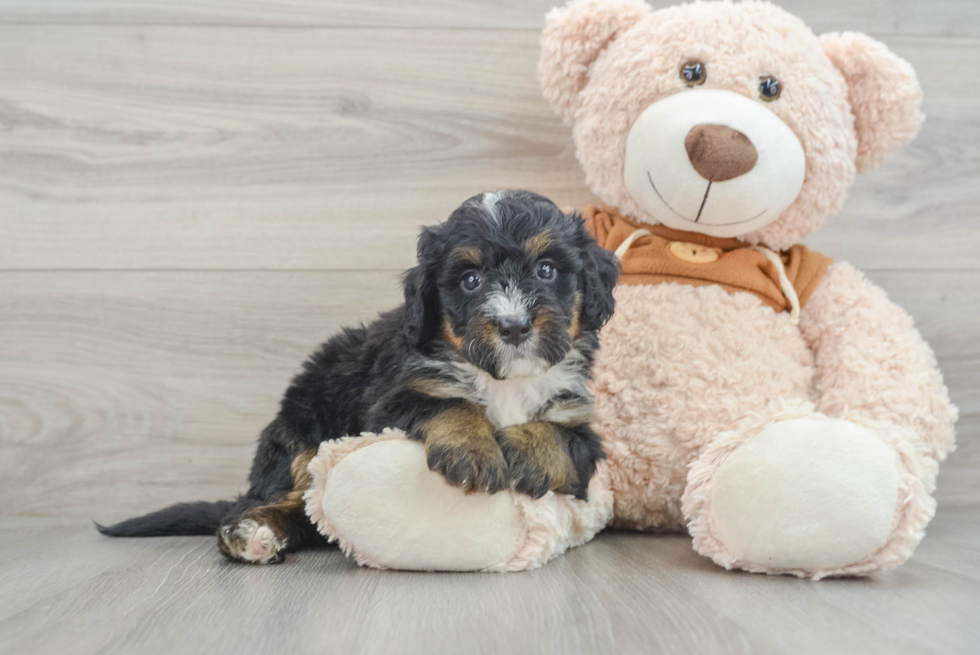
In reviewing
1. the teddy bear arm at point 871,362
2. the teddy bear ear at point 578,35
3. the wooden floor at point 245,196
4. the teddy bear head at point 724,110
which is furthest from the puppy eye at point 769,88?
the wooden floor at point 245,196

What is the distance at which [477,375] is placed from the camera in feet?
5.52

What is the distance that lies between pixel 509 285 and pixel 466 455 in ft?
→ 1.09

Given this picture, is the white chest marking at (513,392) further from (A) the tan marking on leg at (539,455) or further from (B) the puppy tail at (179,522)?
(B) the puppy tail at (179,522)

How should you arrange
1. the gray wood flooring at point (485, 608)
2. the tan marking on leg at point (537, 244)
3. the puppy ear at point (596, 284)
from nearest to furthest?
the gray wood flooring at point (485, 608), the tan marking on leg at point (537, 244), the puppy ear at point (596, 284)

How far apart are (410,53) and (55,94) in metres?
1.09

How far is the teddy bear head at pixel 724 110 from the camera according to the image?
6.01 ft

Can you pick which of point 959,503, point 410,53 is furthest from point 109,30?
point 959,503

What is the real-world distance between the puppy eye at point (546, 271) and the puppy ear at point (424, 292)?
0.69 ft

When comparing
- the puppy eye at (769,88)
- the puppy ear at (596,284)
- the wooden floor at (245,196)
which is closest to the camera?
the puppy ear at (596,284)

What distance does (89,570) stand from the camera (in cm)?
168

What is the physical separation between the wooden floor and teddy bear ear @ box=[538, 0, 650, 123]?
13.6 inches

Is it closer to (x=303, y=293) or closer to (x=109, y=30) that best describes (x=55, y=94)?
(x=109, y=30)

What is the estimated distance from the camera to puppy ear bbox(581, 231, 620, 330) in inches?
65.0

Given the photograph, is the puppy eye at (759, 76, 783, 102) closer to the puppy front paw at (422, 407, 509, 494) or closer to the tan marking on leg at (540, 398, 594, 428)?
the tan marking on leg at (540, 398, 594, 428)
